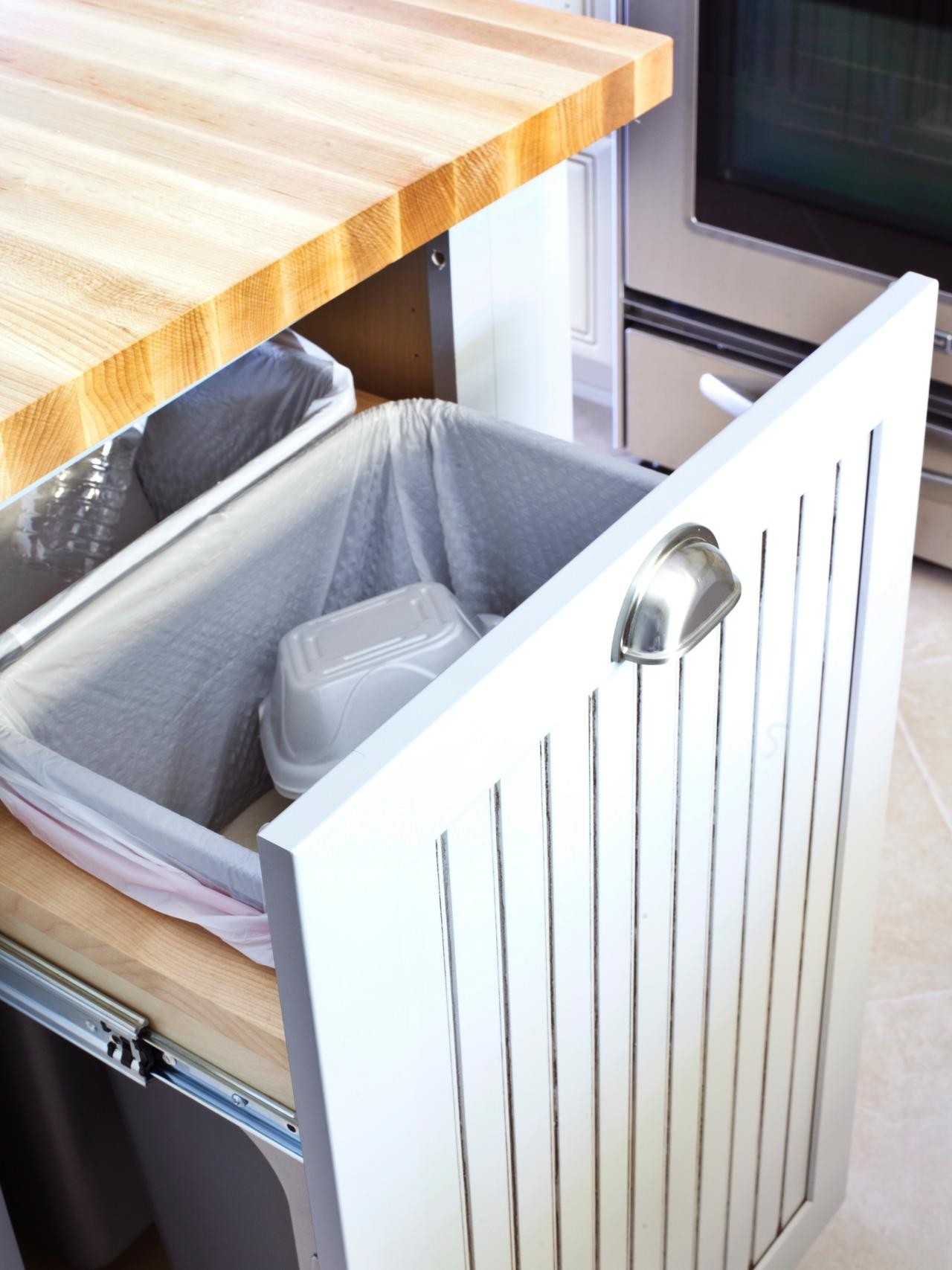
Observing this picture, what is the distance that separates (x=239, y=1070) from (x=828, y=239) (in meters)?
1.34

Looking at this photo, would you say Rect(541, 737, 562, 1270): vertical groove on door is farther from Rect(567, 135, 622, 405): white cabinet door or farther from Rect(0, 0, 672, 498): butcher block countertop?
Rect(567, 135, 622, 405): white cabinet door

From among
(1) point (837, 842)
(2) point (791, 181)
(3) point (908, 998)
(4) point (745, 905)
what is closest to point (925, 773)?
(3) point (908, 998)

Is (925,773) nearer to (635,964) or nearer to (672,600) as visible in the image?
(635,964)

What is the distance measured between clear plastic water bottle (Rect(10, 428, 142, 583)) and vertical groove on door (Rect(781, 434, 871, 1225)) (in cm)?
58

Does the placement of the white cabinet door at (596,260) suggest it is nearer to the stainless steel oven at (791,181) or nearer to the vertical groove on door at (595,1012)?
the stainless steel oven at (791,181)

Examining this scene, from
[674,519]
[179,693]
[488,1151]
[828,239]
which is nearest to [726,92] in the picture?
[828,239]

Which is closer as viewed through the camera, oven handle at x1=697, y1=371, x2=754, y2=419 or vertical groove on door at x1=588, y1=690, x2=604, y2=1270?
vertical groove on door at x1=588, y1=690, x2=604, y2=1270

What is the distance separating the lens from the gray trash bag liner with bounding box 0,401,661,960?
898 mm

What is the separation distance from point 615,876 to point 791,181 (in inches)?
50.9

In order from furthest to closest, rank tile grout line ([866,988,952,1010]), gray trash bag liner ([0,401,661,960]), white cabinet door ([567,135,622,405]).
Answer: white cabinet door ([567,135,622,405]) < tile grout line ([866,988,952,1010]) < gray trash bag liner ([0,401,661,960])

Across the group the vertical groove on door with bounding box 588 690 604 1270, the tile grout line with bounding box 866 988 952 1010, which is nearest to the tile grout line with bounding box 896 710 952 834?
the tile grout line with bounding box 866 988 952 1010

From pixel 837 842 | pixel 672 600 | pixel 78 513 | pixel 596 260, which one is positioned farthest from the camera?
pixel 596 260

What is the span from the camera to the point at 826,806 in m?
0.90

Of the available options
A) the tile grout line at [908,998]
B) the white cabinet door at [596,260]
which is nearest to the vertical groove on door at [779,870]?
the tile grout line at [908,998]
